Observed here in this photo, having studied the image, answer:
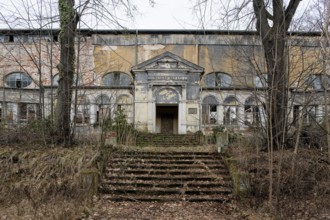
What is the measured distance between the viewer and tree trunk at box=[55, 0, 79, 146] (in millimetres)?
14367

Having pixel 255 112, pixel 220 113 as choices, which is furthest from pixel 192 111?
pixel 255 112

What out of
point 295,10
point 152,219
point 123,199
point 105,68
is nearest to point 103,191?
point 123,199

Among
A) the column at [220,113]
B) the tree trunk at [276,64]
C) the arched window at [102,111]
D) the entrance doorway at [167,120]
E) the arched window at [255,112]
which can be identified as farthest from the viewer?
the entrance doorway at [167,120]

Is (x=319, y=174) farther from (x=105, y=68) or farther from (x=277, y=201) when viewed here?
(x=105, y=68)

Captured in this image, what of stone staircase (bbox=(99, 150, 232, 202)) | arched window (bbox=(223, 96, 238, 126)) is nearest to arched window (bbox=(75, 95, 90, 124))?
stone staircase (bbox=(99, 150, 232, 202))

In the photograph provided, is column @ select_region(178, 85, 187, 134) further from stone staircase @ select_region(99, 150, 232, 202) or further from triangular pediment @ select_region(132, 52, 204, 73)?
stone staircase @ select_region(99, 150, 232, 202)

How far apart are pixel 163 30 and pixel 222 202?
100ft

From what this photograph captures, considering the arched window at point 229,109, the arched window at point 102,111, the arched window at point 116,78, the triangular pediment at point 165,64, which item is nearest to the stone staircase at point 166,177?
the arched window at point 102,111

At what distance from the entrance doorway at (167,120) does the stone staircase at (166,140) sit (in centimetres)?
626

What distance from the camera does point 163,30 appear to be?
3912 cm

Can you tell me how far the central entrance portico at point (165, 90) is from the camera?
92.8ft

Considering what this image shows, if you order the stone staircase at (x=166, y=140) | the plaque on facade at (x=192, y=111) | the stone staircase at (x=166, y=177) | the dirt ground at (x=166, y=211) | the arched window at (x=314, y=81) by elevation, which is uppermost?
the arched window at (x=314, y=81)

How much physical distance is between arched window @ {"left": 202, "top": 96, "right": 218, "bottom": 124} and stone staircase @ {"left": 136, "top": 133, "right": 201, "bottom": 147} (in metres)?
5.67

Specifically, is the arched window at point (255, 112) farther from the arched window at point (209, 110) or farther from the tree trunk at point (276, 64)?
the arched window at point (209, 110)
